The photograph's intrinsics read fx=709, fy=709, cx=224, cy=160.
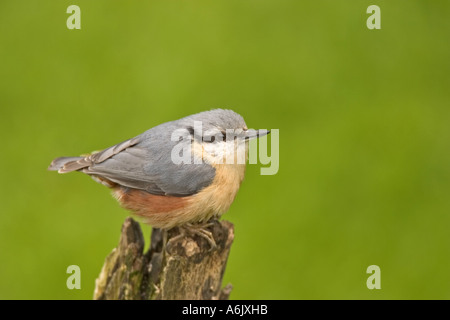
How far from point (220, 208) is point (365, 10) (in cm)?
427

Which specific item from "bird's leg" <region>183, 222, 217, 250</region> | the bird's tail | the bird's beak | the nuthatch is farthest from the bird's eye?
the bird's tail

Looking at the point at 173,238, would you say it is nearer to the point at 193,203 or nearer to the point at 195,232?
the point at 195,232

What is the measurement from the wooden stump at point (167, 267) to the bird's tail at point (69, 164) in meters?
0.49

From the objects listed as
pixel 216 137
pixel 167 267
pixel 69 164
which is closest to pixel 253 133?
pixel 216 137

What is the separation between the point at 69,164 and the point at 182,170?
2.83 feet

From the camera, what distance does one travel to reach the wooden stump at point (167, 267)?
14.4ft

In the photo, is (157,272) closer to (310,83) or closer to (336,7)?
(310,83)

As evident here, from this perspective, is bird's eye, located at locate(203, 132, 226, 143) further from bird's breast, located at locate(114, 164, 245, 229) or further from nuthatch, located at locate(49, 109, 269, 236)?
bird's breast, located at locate(114, 164, 245, 229)

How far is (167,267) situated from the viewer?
4375 mm

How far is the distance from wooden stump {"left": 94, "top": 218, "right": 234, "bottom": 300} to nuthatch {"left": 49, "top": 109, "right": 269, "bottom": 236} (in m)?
0.15

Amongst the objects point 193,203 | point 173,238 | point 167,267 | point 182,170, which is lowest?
point 167,267

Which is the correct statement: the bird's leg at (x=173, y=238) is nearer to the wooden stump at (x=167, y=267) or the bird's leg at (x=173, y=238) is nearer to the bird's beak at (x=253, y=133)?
the wooden stump at (x=167, y=267)

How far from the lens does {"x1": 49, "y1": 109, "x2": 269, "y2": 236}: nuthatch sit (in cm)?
434

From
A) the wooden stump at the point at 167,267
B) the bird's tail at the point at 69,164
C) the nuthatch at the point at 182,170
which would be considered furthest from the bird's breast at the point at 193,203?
the bird's tail at the point at 69,164
